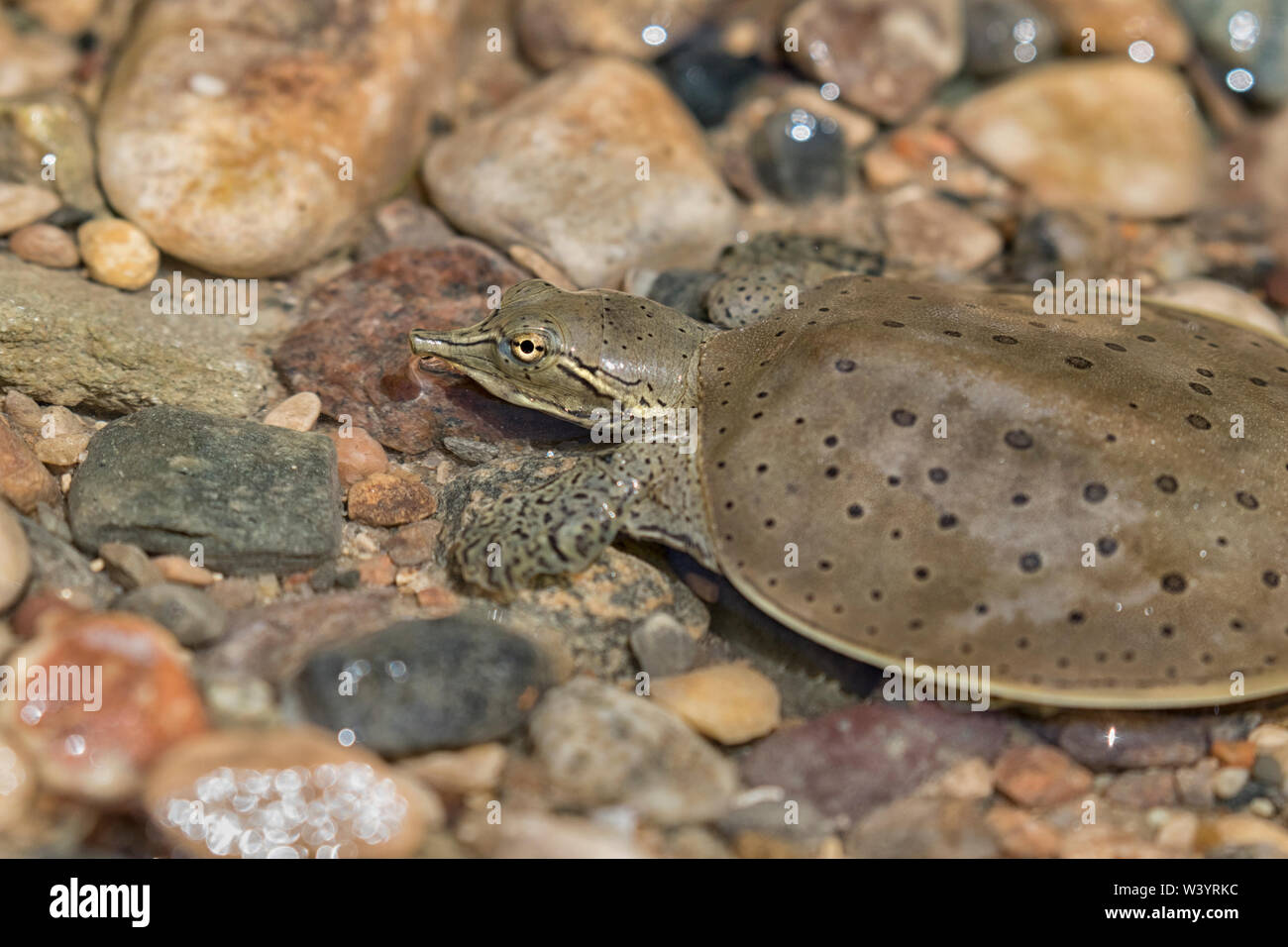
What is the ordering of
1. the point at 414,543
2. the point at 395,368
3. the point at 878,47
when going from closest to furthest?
the point at 414,543 → the point at 395,368 → the point at 878,47

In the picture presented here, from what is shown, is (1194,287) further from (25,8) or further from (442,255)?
(25,8)

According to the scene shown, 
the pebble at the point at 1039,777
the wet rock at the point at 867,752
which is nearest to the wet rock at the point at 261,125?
the wet rock at the point at 867,752

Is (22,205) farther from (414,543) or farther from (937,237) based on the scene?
(937,237)

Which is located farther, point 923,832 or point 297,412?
point 297,412

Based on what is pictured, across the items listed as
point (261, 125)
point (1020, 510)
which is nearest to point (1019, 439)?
point (1020, 510)

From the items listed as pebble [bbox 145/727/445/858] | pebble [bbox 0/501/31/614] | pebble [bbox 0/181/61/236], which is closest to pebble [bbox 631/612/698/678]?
pebble [bbox 145/727/445/858]
